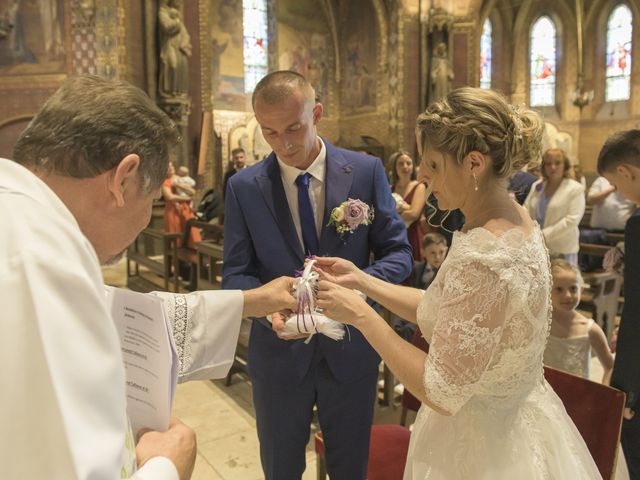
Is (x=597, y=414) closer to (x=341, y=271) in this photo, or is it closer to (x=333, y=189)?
(x=341, y=271)

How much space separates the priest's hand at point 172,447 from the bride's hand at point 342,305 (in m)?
0.69

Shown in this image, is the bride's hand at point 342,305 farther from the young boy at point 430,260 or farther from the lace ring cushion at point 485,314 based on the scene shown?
the young boy at point 430,260

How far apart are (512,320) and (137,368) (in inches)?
38.3

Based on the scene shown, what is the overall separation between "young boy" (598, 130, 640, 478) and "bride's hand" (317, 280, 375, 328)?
43.0 inches

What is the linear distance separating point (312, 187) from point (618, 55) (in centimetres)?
2126

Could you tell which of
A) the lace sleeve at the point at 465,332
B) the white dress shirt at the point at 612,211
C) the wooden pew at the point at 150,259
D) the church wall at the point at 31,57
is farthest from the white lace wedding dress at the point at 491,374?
the church wall at the point at 31,57

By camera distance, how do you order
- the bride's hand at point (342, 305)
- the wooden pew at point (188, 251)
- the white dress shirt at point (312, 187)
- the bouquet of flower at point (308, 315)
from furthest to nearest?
1. the wooden pew at point (188, 251)
2. the white dress shirt at point (312, 187)
3. the bouquet of flower at point (308, 315)
4. the bride's hand at point (342, 305)

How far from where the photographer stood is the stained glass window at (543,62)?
2116 cm

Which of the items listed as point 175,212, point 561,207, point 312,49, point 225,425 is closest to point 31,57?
Result: point 175,212

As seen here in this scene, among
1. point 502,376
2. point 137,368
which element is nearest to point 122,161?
point 137,368

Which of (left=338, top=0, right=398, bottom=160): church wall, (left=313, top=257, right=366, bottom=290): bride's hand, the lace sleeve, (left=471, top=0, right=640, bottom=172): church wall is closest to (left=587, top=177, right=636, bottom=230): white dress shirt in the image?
(left=313, top=257, right=366, bottom=290): bride's hand

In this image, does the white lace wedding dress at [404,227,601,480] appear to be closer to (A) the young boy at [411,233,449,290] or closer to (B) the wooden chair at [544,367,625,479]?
(B) the wooden chair at [544,367,625,479]

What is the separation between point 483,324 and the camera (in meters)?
1.49

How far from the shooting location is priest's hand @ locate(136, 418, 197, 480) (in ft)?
3.75
